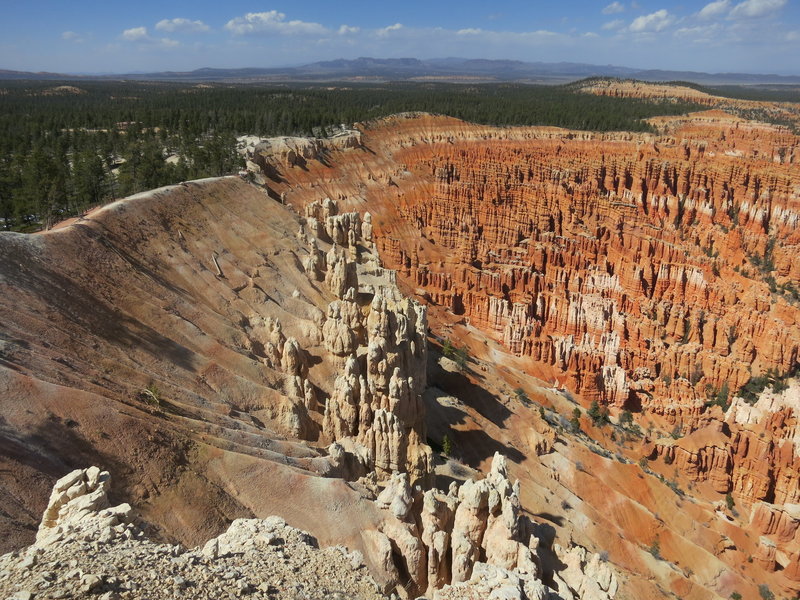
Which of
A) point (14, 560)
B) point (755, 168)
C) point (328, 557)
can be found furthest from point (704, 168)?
point (14, 560)

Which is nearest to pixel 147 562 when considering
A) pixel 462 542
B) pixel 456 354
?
pixel 462 542

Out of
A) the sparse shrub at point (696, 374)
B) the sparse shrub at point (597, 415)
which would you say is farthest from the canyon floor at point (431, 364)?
the sparse shrub at point (597, 415)

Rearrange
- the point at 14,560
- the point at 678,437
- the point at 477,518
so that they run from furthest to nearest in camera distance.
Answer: the point at 678,437 < the point at 477,518 < the point at 14,560

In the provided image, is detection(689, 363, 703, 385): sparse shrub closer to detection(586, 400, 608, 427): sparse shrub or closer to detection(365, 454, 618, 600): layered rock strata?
detection(586, 400, 608, 427): sparse shrub

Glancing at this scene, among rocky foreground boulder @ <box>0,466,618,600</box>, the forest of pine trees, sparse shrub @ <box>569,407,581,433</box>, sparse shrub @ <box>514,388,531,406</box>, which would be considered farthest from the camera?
the forest of pine trees

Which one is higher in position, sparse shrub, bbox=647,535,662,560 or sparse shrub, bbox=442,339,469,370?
sparse shrub, bbox=442,339,469,370

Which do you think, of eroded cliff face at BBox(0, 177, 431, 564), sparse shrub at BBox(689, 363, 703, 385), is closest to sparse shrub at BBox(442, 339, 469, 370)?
eroded cliff face at BBox(0, 177, 431, 564)

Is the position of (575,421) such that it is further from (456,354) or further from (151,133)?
(151,133)

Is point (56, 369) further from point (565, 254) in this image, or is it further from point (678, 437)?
point (565, 254)
